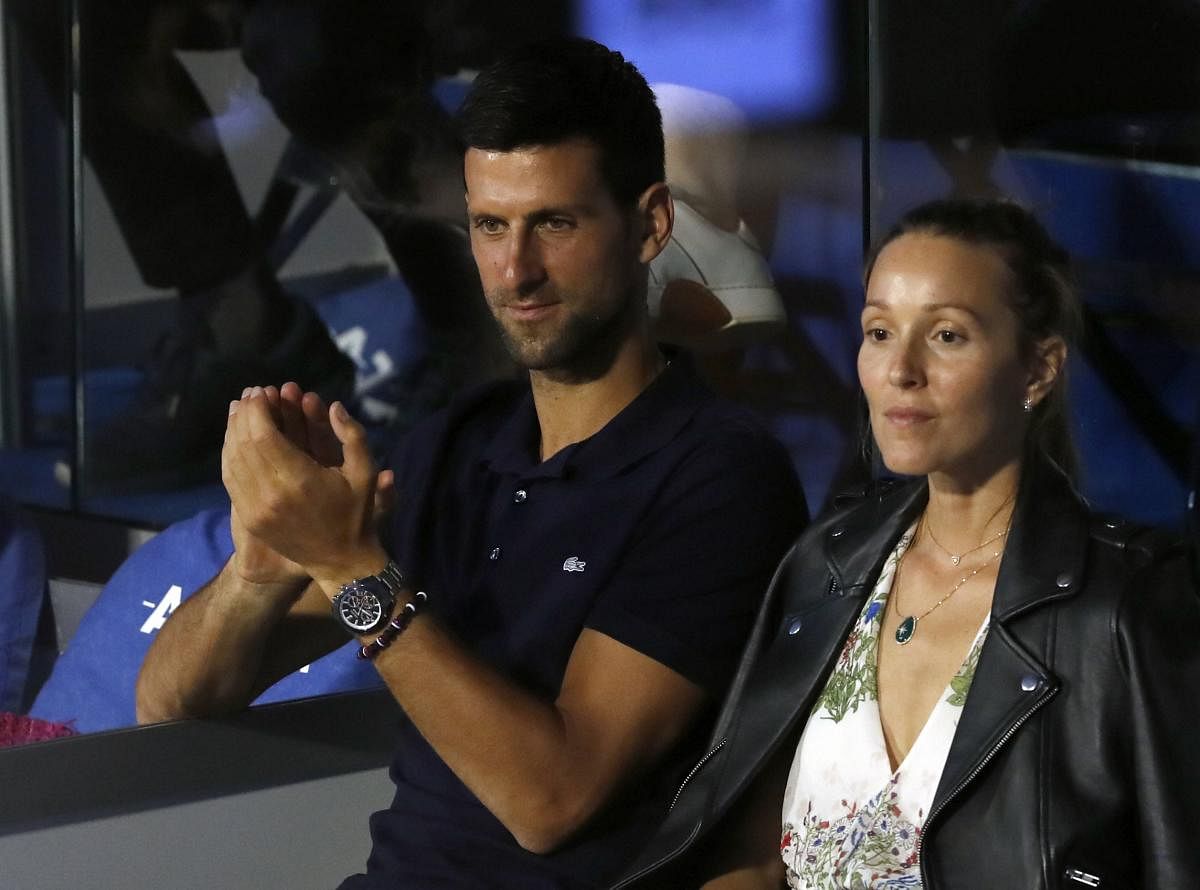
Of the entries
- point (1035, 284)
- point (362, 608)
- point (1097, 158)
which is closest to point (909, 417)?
point (1035, 284)

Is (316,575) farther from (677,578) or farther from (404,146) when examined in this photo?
(404,146)

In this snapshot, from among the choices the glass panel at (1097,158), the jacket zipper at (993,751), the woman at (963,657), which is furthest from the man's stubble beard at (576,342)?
the glass panel at (1097,158)

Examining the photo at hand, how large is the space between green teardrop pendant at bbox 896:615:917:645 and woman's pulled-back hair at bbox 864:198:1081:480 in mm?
177

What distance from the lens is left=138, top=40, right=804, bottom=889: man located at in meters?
1.44

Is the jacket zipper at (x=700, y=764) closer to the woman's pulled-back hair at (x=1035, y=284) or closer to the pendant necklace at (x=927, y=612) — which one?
the pendant necklace at (x=927, y=612)

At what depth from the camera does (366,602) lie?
1432 mm

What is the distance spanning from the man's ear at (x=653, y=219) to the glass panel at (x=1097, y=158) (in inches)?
36.6

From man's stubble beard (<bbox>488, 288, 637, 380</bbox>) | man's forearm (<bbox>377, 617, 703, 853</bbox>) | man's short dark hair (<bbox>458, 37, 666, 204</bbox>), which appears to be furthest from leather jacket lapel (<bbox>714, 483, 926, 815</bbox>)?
man's short dark hair (<bbox>458, 37, 666, 204</bbox>)

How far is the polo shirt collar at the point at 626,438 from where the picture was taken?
5.37 feet

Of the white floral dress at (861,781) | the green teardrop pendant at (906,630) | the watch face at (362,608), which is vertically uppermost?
the watch face at (362,608)

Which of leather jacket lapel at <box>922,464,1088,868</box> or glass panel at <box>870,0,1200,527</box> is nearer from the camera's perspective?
leather jacket lapel at <box>922,464,1088,868</box>

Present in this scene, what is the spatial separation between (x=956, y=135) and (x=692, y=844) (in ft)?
5.03

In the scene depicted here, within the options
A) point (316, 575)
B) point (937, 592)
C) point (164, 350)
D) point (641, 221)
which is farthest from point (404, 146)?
point (937, 592)

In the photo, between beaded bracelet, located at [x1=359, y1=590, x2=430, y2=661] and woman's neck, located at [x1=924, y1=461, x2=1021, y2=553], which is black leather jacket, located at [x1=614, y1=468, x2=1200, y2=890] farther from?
beaded bracelet, located at [x1=359, y1=590, x2=430, y2=661]
